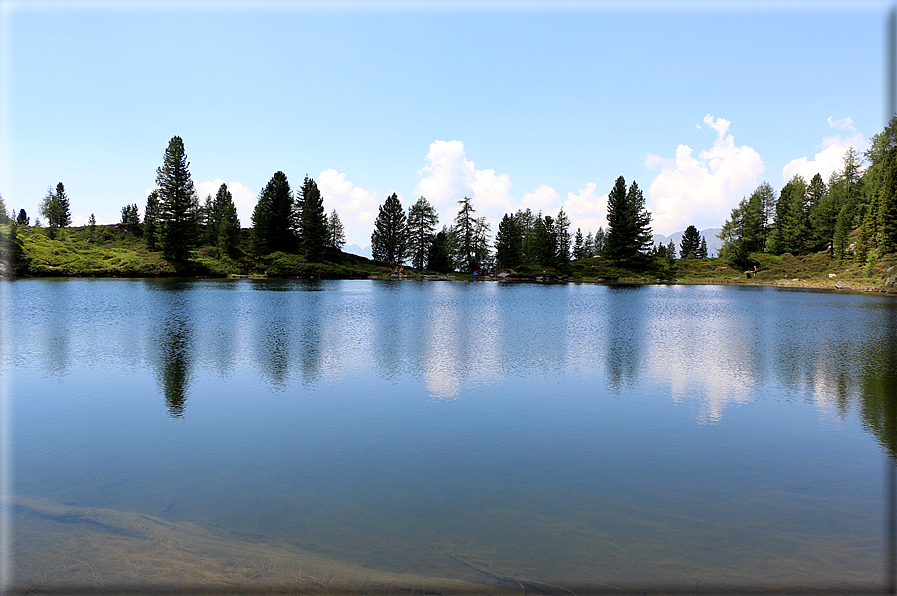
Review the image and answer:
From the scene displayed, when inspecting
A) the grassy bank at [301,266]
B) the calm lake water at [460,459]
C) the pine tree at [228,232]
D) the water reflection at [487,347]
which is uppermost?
the pine tree at [228,232]

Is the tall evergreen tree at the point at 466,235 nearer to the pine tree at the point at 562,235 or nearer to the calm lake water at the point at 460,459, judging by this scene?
the pine tree at the point at 562,235

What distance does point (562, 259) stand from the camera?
6117 inches

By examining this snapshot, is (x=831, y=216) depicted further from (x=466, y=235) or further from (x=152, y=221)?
(x=152, y=221)

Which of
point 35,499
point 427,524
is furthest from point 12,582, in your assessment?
point 427,524

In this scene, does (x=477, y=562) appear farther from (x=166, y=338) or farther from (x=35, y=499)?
(x=166, y=338)

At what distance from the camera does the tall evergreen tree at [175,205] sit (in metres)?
104

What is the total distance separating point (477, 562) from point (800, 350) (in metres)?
29.8

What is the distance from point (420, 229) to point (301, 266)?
43.3m

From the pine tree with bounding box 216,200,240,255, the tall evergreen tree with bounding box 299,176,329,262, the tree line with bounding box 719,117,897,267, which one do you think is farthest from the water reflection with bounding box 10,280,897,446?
the tall evergreen tree with bounding box 299,176,329,262

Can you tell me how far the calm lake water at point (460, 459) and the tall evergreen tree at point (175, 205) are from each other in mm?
83131

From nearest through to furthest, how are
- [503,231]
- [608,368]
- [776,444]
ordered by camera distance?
[776,444], [608,368], [503,231]

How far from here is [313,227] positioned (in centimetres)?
12662

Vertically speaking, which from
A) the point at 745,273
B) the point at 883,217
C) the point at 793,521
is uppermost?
the point at 883,217

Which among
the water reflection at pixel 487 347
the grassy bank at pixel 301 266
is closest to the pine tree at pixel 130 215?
the grassy bank at pixel 301 266
